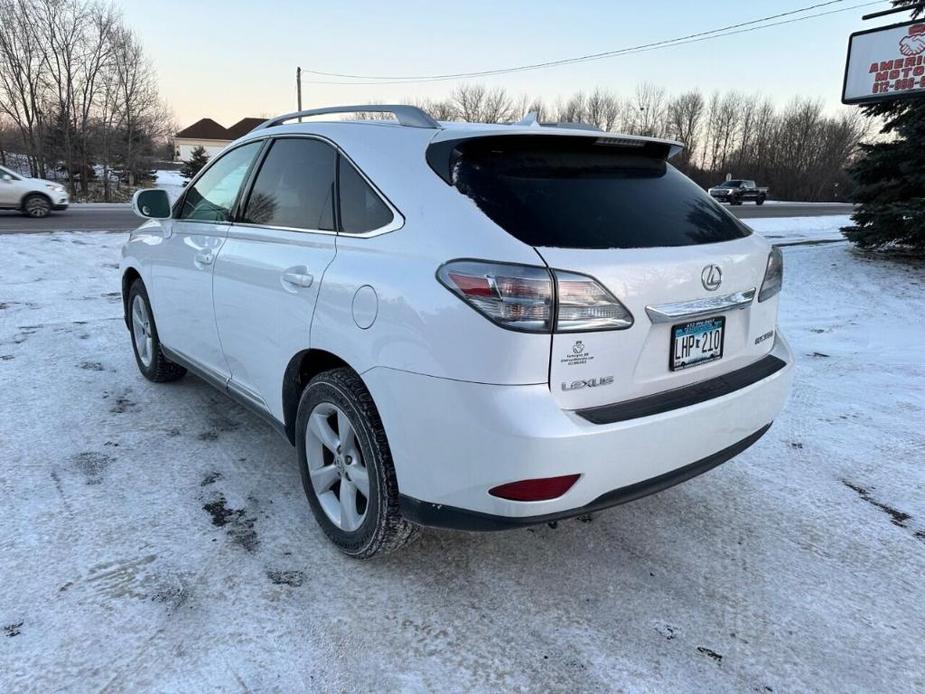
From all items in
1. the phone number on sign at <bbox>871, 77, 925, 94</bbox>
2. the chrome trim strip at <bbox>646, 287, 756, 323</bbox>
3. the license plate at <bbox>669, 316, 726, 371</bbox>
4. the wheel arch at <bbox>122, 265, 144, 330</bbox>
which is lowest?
the wheel arch at <bbox>122, 265, 144, 330</bbox>

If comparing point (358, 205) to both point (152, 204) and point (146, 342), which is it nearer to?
point (152, 204)

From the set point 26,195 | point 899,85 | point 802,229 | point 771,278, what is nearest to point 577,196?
point 771,278

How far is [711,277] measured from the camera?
236cm

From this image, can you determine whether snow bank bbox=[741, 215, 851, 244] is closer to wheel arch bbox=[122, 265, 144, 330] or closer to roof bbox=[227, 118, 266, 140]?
wheel arch bbox=[122, 265, 144, 330]

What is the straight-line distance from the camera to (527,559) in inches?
107

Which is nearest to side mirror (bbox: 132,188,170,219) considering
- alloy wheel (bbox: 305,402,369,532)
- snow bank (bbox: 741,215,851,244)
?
alloy wheel (bbox: 305,402,369,532)

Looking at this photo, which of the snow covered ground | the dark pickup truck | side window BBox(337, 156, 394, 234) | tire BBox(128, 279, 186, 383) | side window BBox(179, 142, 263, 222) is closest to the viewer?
the snow covered ground

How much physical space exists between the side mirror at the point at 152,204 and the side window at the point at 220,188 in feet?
0.55

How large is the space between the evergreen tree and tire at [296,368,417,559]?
1097cm

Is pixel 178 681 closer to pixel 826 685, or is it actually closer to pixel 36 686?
pixel 36 686

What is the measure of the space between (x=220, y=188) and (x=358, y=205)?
1535 millimetres

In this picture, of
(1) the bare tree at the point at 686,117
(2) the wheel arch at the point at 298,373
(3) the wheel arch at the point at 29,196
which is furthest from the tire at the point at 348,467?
(1) the bare tree at the point at 686,117

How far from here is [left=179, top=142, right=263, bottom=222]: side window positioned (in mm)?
3469

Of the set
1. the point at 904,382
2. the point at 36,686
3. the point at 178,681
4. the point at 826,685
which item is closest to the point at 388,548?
the point at 178,681
